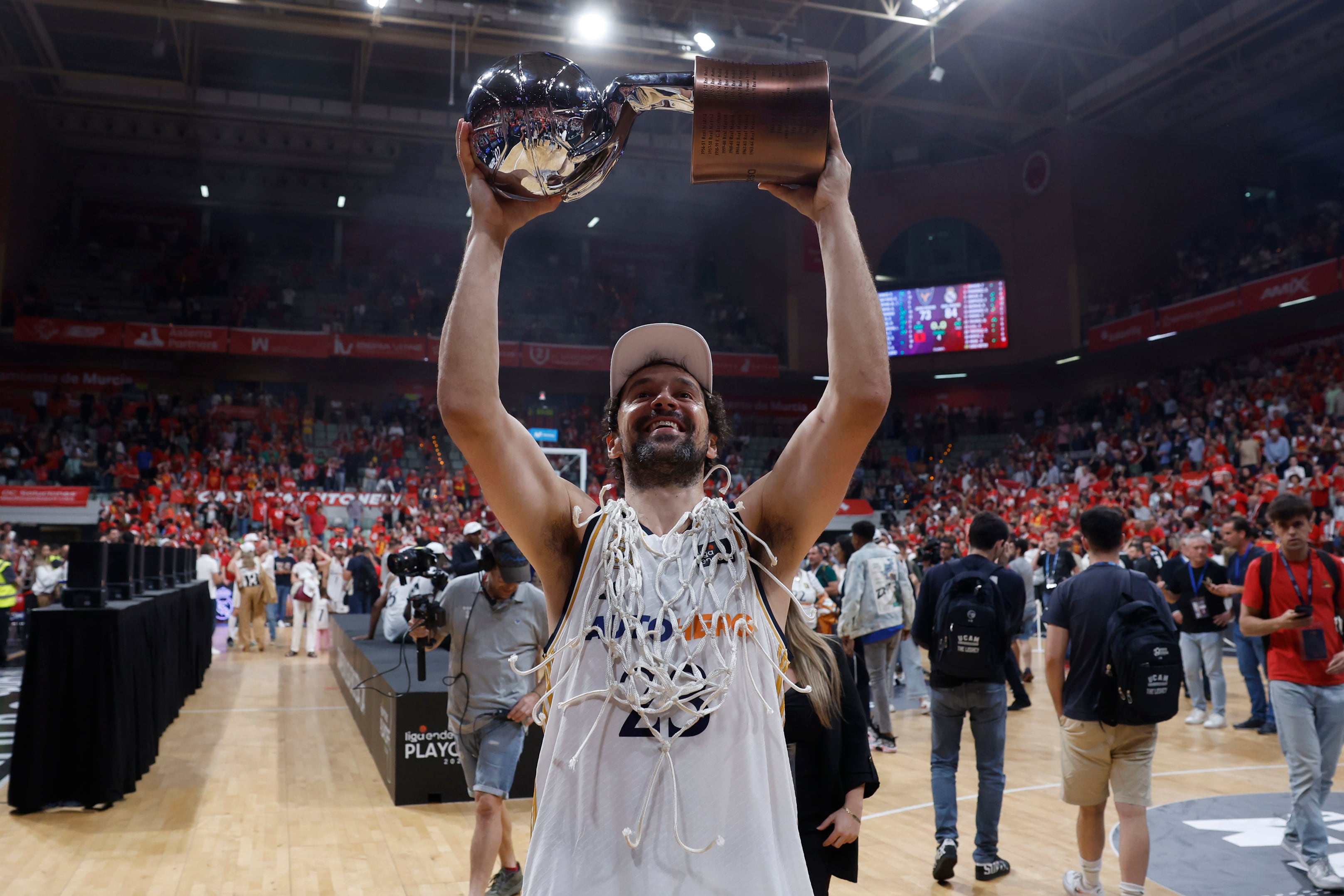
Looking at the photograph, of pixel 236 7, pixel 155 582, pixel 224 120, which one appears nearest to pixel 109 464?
pixel 224 120

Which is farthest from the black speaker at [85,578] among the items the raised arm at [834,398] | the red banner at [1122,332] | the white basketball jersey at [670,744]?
the red banner at [1122,332]

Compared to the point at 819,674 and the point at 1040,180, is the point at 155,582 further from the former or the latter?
the point at 1040,180

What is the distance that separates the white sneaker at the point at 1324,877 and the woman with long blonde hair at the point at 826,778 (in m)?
2.56

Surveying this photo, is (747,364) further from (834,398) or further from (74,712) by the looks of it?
(834,398)

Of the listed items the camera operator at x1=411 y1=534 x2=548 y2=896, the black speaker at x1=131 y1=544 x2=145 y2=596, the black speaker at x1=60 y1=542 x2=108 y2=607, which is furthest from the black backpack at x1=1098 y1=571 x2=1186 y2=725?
the black speaker at x1=131 y1=544 x2=145 y2=596

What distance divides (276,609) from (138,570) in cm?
821

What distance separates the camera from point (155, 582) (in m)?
9.12

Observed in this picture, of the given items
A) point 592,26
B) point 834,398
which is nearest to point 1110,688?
point 834,398

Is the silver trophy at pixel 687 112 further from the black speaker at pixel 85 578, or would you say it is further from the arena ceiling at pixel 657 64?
the arena ceiling at pixel 657 64

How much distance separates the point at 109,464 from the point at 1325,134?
86.4ft

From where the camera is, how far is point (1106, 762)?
13.4 ft

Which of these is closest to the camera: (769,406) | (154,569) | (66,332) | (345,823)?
(345,823)

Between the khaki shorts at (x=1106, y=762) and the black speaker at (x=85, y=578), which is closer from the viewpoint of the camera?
the khaki shorts at (x=1106, y=762)

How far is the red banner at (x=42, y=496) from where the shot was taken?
1841cm
